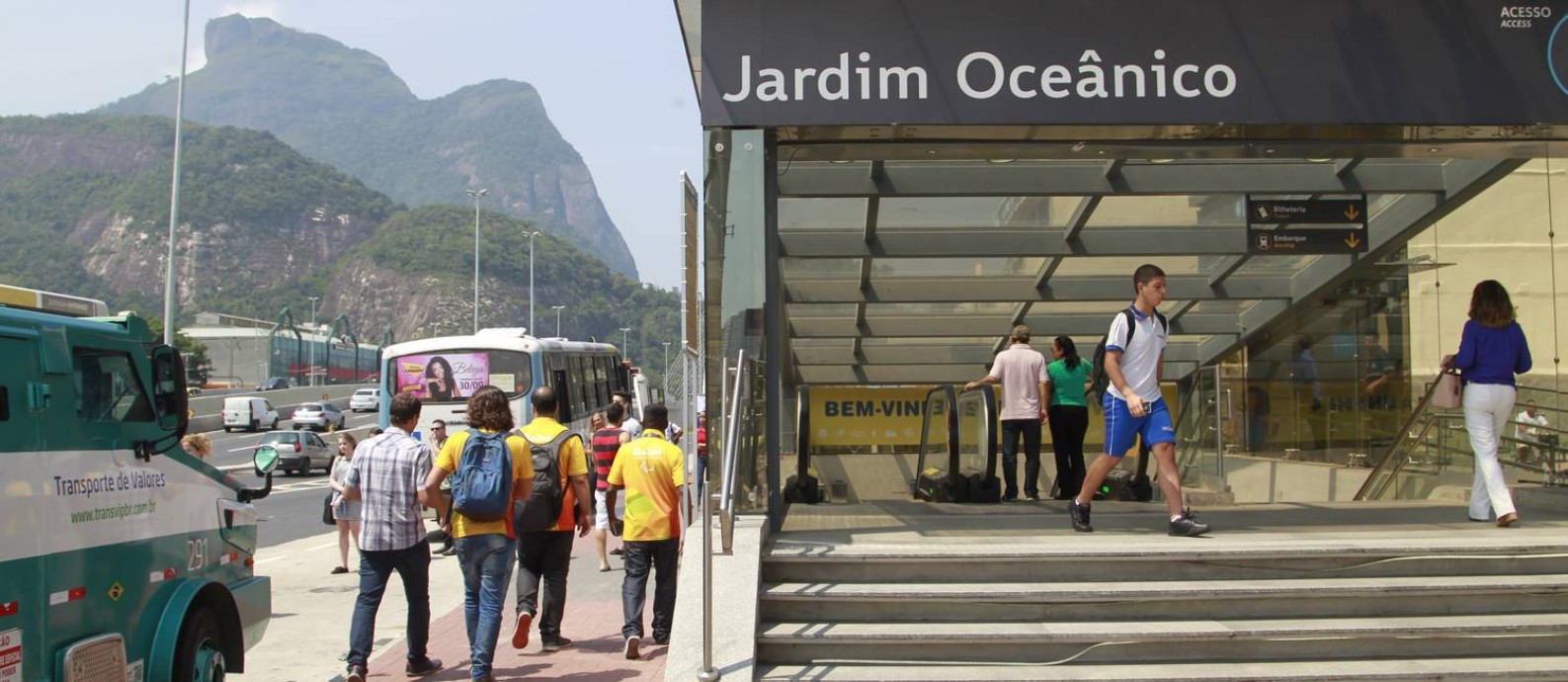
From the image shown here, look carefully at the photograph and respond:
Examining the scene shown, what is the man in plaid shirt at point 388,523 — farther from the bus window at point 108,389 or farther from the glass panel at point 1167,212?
the glass panel at point 1167,212

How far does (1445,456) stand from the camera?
1279 centimetres

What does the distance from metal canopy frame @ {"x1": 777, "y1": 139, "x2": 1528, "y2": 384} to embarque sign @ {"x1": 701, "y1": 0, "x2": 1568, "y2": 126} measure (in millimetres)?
609

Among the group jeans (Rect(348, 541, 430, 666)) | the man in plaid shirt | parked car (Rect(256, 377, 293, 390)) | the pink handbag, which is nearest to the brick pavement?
jeans (Rect(348, 541, 430, 666))

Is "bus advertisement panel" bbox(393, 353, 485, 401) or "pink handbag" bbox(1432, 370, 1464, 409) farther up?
"bus advertisement panel" bbox(393, 353, 485, 401)

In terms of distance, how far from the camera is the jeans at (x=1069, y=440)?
37.9 feet

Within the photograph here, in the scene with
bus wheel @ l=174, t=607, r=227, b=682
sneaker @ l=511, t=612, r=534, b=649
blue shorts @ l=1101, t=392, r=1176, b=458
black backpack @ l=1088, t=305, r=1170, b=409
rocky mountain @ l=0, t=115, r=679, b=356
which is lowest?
sneaker @ l=511, t=612, r=534, b=649

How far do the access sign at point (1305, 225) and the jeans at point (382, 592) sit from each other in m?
8.18

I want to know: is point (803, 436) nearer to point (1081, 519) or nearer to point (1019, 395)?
point (1019, 395)

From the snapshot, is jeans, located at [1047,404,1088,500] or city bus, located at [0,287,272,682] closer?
city bus, located at [0,287,272,682]

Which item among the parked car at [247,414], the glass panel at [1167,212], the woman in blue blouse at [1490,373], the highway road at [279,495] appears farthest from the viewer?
the parked car at [247,414]

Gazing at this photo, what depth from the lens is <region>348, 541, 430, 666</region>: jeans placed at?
25.1ft

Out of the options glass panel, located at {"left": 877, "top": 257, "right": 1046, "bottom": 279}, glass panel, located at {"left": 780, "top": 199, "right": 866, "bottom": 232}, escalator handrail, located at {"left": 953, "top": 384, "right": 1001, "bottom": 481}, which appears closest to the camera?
escalator handrail, located at {"left": 953, "top": 384, "right": 1001, "bottom": 481}

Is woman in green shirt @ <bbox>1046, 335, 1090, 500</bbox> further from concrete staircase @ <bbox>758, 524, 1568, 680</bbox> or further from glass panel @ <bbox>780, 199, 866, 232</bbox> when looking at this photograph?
concrete staircase @ <bbox>758, 524, 1568, 680</bbox>

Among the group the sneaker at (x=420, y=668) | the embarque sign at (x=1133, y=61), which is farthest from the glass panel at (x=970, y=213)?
the sneaker at (x=420, y=668)
